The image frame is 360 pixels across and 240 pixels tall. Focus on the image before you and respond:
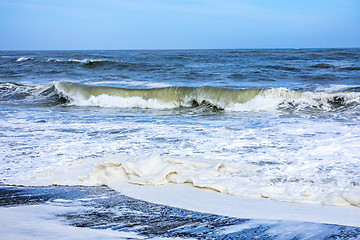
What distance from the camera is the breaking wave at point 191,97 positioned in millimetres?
10977

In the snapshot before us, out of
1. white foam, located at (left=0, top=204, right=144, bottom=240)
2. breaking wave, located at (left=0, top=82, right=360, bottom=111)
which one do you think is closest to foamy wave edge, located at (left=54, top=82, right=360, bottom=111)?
breaking wave, located at (left=0, top=82, right=360, bottom=111)

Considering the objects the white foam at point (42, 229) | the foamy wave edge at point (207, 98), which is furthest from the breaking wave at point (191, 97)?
the white foam at point (42, 229)

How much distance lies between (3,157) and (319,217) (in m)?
4.34

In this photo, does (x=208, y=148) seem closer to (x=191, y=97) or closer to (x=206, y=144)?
(x=206, y=144)

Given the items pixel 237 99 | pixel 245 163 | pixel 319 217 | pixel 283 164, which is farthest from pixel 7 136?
pixel 237 99

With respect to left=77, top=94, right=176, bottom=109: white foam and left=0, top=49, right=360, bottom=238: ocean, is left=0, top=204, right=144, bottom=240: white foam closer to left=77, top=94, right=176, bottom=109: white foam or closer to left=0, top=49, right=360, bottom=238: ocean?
left=0, top=49, right=360, bottom=238: ocean

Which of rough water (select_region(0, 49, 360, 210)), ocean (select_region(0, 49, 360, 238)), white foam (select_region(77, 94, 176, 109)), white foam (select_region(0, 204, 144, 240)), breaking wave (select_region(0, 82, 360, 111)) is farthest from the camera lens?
white foam (select_region(77, 94, 176, 109))

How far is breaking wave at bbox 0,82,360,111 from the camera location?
10977 millimetres

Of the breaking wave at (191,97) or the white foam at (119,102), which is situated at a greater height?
the breaking wave at (191,97)

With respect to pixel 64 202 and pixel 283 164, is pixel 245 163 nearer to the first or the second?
pixel 283 164

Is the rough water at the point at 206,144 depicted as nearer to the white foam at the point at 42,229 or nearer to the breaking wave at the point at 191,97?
the breaking wave at the point at 191,97

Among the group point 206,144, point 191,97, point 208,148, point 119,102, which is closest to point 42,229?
point 208,148

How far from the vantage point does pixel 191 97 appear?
513 inches

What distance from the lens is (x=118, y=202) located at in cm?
341
